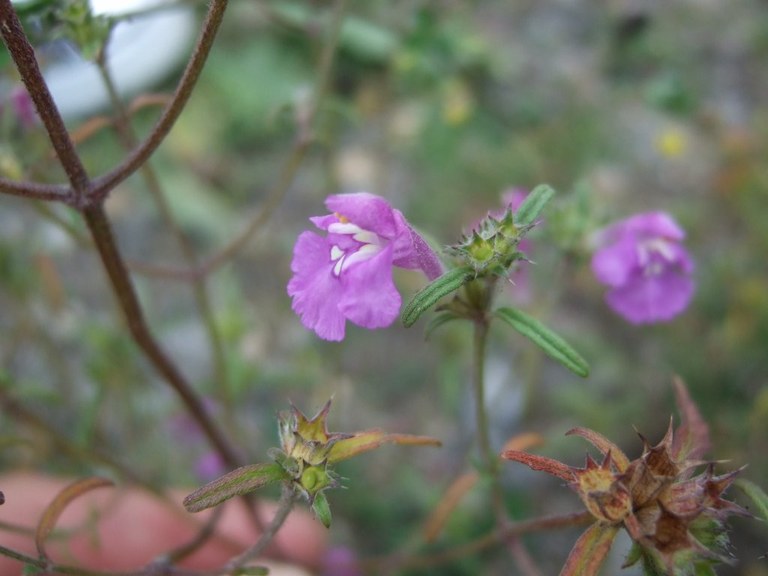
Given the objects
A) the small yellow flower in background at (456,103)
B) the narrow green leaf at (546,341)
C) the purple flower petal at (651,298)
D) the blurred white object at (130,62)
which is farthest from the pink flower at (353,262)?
the blurred white object at (130,62)

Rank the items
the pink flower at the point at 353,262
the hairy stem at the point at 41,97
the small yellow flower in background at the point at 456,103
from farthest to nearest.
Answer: the small yellow flower in background at the point at 456,103, the pink flower at the point at 353,262, the hairy stem at the point at 41,97

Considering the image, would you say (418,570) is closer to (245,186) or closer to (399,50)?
(399,50)

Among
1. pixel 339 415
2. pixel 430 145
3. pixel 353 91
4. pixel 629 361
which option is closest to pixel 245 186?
pixel 353 91

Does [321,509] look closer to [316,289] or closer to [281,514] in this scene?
[281,514]

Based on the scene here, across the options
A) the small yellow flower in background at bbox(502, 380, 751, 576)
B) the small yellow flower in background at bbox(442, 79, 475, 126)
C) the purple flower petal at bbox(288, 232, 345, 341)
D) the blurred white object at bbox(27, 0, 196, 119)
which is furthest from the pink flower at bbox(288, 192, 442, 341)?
the blurred white object at bbox(27, 0, 196, 119)

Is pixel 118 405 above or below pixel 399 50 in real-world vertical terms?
below

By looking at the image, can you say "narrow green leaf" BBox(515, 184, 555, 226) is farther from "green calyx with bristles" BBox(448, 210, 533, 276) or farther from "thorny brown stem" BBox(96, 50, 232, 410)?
"thorny brown stem" BBox(96, 50, 232, 410)

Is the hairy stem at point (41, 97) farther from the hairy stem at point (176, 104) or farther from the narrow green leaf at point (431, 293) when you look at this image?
the narrow green leaf at point (431, 293)
